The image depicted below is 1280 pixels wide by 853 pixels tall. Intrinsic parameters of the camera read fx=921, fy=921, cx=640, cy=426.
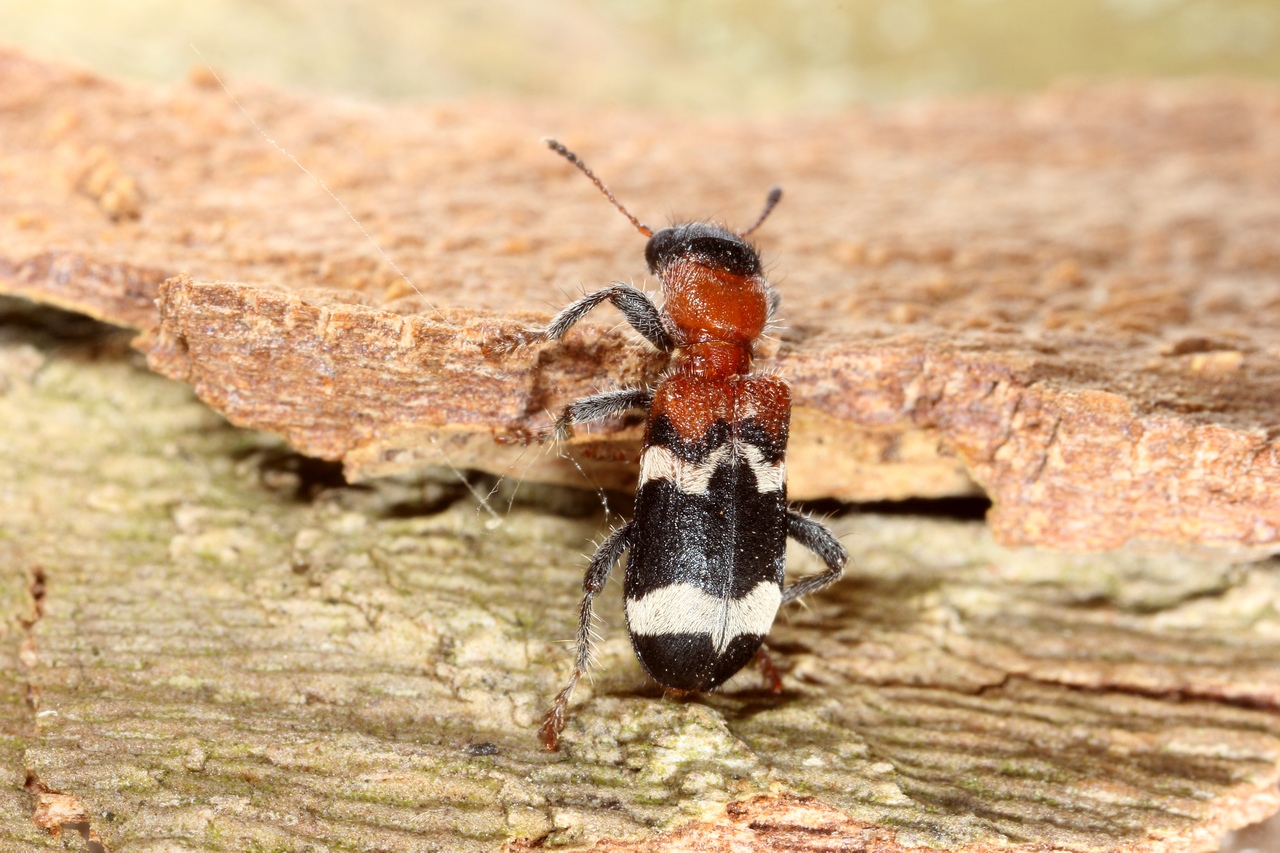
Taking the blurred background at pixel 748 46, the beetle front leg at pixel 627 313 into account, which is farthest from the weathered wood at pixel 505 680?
the blurred background at pixel 748 46

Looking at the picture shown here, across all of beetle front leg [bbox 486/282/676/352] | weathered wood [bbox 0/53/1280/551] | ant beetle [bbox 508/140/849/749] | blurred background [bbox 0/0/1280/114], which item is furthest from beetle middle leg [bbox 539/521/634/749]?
blurred background [bbox 0/0/1280/114]

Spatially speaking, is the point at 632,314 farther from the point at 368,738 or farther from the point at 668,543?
the point at 368,738

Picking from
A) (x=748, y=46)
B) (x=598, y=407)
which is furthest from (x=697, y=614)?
(x=748, y=46)

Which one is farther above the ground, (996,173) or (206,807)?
(996,173)

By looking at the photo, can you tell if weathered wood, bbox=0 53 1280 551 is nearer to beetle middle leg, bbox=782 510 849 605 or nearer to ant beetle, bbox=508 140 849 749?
ant beetle, bbox=508 140 849 749

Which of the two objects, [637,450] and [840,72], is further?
[840,72]

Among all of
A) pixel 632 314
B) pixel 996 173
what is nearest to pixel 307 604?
pixel 632 314
